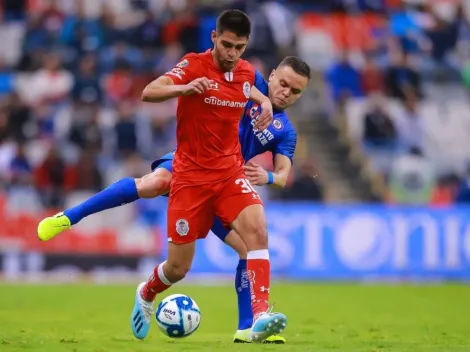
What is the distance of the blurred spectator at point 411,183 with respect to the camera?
2169 centimetres

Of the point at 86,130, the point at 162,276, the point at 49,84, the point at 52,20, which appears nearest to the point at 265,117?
the point at 162,276

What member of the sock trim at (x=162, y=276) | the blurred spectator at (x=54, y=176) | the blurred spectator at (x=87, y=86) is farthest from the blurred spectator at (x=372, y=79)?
the sock trim at (x=162, y=276)

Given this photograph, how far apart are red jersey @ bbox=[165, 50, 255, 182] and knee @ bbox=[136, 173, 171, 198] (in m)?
0.50

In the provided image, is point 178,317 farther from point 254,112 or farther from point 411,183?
point 411,183

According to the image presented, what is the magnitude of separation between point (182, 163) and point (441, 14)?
18740 millimetres

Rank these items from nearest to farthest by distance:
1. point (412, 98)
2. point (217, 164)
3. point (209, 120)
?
point (209, 120) → point (217, 164) → point (412, 98)

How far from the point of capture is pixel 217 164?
9.38 meters

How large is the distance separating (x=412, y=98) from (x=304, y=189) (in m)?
3.92

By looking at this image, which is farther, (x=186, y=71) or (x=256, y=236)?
(x=256, y=236)

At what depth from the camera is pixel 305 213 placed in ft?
68.0

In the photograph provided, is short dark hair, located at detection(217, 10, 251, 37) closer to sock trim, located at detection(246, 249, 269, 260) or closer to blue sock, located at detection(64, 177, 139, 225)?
sock trim, located at detection(246, 249, 269, 260)

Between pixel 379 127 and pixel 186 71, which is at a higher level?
pixel 379 127

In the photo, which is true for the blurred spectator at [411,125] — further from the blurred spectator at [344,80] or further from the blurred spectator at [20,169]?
the blurred spectator at [20,169]

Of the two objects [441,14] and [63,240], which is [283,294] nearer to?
[63,240]
